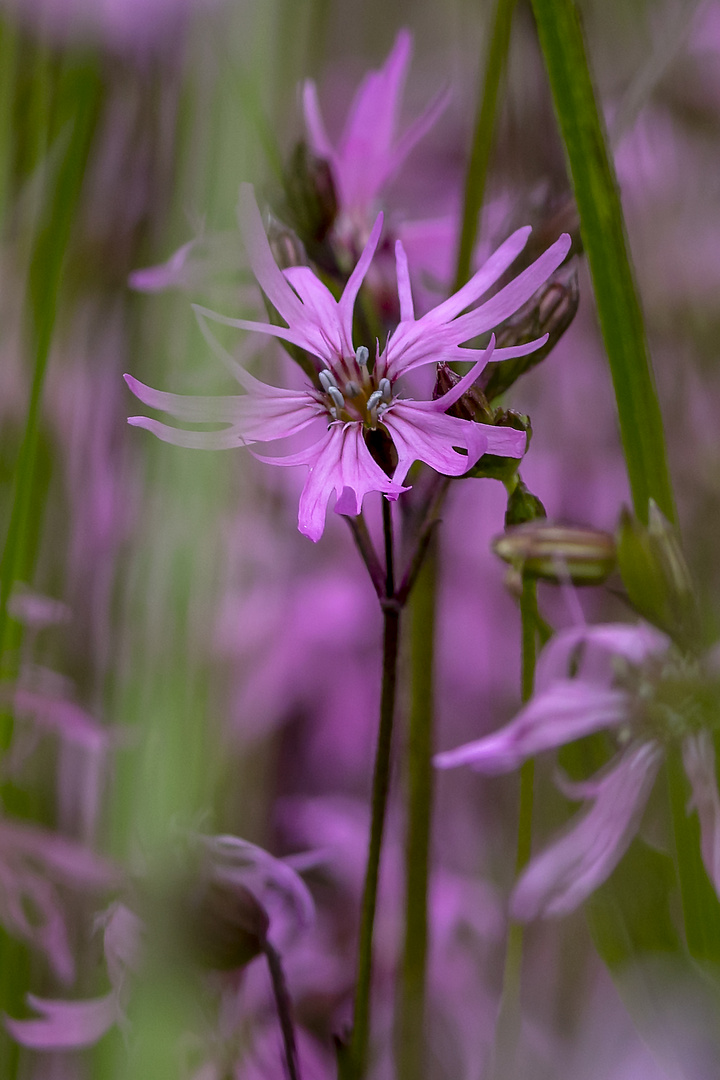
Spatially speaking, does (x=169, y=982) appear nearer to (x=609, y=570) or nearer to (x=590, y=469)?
(x=609, y=570)

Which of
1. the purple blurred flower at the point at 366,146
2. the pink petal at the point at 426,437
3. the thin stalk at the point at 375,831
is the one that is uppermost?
the purple blurred flower at the point at 366,146

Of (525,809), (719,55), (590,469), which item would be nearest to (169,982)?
(525,809)

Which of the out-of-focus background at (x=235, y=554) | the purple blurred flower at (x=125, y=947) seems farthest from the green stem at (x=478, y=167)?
the purple blurred flower at (x=125, y=947)

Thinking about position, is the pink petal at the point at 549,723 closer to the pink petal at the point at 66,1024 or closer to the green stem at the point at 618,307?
the green stem at the point at 618,307

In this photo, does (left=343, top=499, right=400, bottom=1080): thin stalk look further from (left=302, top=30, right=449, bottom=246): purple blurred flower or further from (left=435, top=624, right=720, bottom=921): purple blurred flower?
(left=302, top=30, right=449, bottom=246): purple blurred flower

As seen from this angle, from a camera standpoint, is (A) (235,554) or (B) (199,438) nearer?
(B) (199,438)

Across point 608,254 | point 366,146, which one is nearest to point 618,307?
point 608,254

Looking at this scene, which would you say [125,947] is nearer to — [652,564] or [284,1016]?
[284,1016]
